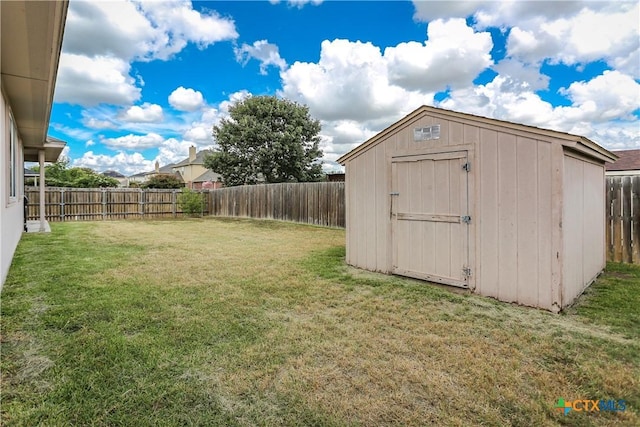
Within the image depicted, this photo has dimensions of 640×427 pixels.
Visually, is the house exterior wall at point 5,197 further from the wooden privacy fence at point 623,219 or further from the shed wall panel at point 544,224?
the wooden privacy fence at point 623,219

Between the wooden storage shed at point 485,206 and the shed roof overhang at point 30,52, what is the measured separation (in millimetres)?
4053

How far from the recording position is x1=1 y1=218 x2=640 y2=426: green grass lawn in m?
1.83

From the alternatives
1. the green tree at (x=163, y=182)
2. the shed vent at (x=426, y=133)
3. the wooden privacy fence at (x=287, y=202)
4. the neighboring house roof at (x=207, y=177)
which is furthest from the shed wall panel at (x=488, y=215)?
the neighboring house roof at (x=207, y=177)

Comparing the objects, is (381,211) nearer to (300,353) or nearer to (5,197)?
(300,353)

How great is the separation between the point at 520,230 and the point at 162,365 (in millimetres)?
3866

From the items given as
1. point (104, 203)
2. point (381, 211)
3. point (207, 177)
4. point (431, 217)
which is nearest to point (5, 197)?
point (381, 211)

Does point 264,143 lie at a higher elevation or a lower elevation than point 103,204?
higher

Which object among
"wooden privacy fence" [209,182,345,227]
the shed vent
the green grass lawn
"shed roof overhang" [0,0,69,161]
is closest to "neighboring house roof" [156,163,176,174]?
"wooden privacy fence" [209,182,345,227]

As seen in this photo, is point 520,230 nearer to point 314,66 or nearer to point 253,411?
point 253,411

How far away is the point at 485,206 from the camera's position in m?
4.02

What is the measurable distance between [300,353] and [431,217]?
283 cm

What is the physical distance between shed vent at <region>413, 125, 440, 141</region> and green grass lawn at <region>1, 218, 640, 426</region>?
209 cm

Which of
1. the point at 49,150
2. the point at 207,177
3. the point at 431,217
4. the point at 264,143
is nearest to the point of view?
the point at 431,217

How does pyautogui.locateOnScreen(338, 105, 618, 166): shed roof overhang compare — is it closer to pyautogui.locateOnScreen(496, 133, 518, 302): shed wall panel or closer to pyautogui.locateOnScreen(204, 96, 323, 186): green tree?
pyautogui.locateOnScreen(496, 133, 518, 302): shed wall panel
